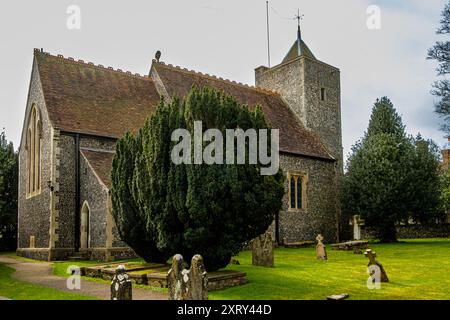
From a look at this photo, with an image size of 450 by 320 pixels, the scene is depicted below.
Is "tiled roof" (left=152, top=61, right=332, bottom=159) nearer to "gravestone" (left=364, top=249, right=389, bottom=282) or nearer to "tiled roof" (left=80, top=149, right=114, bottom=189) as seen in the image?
"tiled roof" (left=80, top=149, right=114, bottom=189)

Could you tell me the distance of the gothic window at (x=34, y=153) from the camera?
70.0 feet

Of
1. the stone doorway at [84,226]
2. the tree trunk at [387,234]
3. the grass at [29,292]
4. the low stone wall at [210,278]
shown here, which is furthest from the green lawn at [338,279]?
the tree trunk at [387,234]

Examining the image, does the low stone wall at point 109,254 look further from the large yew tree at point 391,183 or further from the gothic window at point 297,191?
the large yew tree at point 391,183

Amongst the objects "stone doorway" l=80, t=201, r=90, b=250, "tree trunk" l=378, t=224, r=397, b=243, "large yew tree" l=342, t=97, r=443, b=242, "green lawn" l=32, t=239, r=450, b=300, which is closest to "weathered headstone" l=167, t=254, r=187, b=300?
"green lawn" l=32, t=239, r=450, b=300

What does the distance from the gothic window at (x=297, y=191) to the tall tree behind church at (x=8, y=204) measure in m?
15.7

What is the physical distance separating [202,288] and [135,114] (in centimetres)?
1502

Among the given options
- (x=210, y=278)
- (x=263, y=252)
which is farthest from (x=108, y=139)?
(x=210, y=278)

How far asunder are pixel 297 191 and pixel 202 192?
15.5 meters

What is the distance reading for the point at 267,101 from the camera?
2850 cm

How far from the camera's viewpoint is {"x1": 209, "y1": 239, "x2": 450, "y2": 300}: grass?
33.0ft

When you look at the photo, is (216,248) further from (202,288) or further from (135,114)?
(135,114)

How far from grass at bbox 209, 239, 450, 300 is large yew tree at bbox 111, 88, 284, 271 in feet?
4.33

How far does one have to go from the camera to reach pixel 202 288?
8.49m
